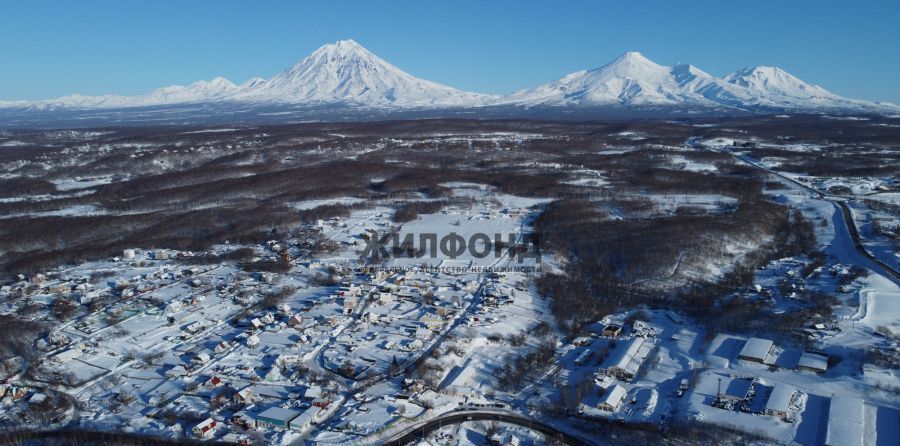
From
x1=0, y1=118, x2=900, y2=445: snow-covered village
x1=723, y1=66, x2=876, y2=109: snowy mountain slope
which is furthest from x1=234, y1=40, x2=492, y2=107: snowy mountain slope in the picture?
x1=0, y1=118, x2=900, y2=445: snow-covered village

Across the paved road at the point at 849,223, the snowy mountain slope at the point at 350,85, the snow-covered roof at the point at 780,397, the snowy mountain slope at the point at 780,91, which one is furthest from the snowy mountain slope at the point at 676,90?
the snow-covered roof at the point at 780,397

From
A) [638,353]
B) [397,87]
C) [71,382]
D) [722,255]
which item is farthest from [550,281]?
[397,87]

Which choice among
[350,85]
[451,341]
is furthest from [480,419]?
[350,85]

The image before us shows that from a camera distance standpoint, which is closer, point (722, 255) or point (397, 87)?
point (722, 255)

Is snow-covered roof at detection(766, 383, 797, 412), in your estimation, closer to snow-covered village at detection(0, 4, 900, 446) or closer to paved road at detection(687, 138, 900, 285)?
snow-covered village at detection(0, 4, 900, 446)

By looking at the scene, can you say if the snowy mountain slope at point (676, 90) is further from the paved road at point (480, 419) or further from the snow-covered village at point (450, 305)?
the paved road at point (480, 419)

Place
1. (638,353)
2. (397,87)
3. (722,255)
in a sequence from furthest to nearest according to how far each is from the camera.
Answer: (397,87)
(722,255)
(638,353)

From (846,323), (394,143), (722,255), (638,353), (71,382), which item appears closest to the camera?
(71,382)

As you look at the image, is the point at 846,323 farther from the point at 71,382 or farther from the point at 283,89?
the point at 283,89
